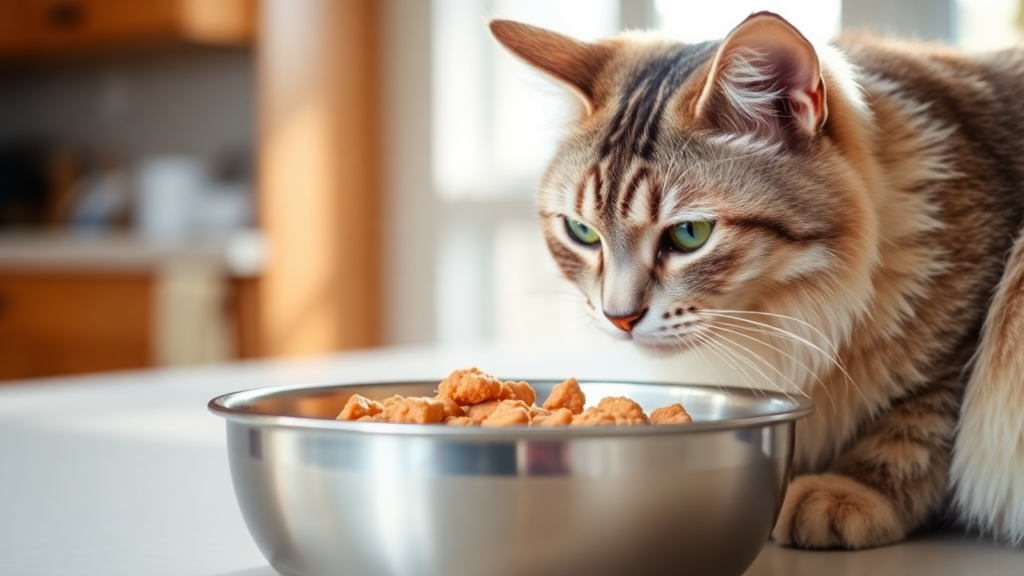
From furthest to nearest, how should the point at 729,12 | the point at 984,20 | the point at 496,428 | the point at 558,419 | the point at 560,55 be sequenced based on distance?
the point at 729,12 → the point at 984,20 → the point at 560,55 → the point at 558,419 → the point at 496,428

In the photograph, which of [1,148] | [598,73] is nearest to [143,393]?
[598,73]

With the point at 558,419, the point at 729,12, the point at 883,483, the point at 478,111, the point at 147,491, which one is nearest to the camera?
the point at 558,419

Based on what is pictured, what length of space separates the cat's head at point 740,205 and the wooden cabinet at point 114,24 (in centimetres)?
351

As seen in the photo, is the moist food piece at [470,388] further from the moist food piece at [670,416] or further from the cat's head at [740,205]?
the cat's head at [740,205]

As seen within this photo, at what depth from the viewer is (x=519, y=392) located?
856mm

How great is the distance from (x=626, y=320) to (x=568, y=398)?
20 centimetres

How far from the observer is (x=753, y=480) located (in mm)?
667

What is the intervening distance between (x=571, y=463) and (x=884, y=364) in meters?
0.49

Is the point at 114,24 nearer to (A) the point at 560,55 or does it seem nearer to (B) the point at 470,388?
(A) the point at 560,55

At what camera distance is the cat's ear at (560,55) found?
3.72 feet

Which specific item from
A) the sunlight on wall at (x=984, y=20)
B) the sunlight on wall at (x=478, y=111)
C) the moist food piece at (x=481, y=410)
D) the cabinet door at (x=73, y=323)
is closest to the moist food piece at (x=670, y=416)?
the moist food piece at (x=481, y=410)

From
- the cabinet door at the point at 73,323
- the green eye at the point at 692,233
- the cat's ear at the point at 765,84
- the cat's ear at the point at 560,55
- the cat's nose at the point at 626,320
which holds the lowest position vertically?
the cabinet door at the point at 73,323

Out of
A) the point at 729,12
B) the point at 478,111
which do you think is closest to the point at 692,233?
the point at 729,12

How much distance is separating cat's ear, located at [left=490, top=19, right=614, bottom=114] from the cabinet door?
3111 mm
